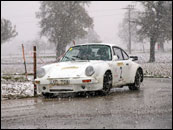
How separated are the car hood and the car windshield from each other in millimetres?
586

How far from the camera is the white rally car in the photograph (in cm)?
1012

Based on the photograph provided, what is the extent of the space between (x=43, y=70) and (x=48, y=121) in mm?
4188

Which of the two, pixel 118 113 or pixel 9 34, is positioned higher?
pixel 9 34

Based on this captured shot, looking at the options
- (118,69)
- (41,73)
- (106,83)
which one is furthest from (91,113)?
(118,69)

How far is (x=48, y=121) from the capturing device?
6.50 metres

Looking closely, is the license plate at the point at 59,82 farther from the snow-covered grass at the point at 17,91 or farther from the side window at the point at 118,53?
the side window at the point at 118,53

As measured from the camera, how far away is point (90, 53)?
11.4m

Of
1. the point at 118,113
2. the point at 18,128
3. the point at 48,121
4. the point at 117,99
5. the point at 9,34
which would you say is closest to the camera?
the point at 18,128

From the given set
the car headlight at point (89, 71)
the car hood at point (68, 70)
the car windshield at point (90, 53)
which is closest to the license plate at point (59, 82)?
the car hood at point (68, 70)

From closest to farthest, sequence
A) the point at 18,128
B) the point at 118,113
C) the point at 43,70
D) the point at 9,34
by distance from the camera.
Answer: the point at 18,128 → the point at 118,113 → the point at 43,70 → the point at 9,34

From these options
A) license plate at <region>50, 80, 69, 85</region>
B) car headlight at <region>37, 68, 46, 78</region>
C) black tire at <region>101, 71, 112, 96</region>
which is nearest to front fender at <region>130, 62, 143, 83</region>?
black tire at <region>101, 71, 112, 96</region>

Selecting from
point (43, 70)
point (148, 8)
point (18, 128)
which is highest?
point (148, 8)

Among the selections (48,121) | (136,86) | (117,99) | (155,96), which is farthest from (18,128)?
(136,86)

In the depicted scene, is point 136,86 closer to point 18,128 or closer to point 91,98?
point 91,98
